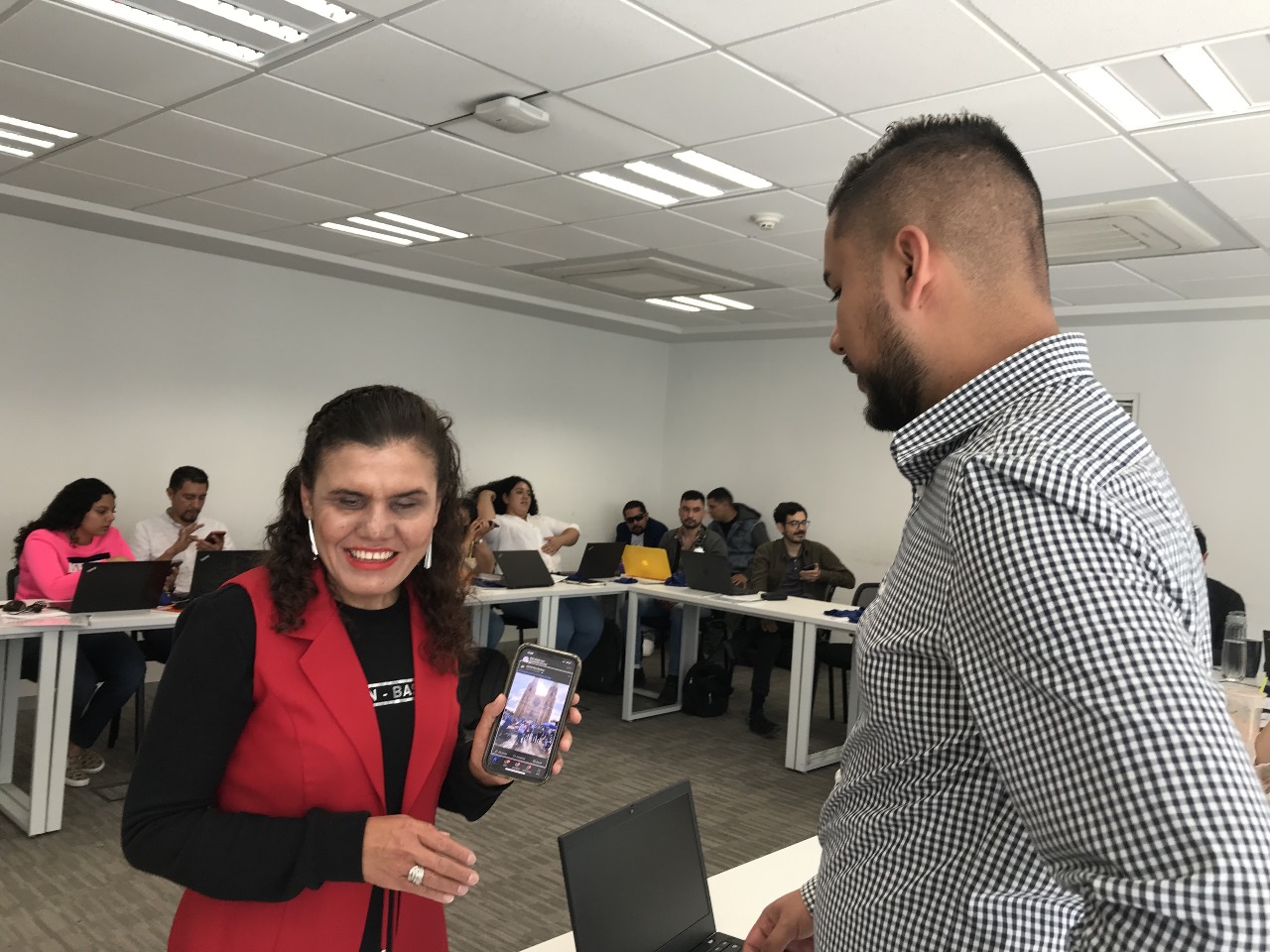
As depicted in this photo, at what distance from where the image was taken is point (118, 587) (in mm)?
4301

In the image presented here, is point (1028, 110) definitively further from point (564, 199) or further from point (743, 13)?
point (564, 199)

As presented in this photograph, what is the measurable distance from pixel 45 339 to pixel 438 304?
2.95 meters

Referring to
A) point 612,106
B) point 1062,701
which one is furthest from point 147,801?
point 612,106

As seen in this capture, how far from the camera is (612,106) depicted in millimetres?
3766

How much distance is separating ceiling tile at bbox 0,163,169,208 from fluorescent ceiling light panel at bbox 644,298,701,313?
359 centimetres

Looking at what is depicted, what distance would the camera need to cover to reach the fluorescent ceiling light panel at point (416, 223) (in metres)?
5.73

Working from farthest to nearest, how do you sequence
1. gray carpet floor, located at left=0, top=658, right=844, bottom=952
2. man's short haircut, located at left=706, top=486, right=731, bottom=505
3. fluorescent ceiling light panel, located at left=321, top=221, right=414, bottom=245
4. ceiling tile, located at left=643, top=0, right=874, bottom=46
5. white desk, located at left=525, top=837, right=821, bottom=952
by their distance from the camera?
man's short haircut, located at left=706, top=486, right=731, bottom=505, fluorescent ceiling light panel, located at left=321, top=221, right=414, bottom=245, gray carpet floor, located at left=0, top=658, right=844, bottom=952, ceiling tile, located at left=643, top=0, right=874, bottom=46, white desk, located at left=525, top=837, right=821, bottom=952

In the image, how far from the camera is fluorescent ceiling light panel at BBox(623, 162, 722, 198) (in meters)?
4.52

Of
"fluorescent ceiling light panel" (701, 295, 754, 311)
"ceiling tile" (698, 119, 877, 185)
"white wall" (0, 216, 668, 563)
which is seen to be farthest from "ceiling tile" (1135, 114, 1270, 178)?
"white wall" (0, 216, 668, 563)

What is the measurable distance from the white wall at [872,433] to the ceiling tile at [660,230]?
10.2ft

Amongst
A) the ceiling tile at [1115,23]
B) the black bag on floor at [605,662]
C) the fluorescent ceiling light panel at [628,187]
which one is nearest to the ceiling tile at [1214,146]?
the ceiling tile at [1115,23]

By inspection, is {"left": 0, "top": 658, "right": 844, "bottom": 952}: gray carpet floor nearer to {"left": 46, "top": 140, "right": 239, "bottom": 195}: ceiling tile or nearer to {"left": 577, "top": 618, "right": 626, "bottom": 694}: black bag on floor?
{"left": 577, "top": 618, "right": 626, "bottom": 694}: black bag on floor

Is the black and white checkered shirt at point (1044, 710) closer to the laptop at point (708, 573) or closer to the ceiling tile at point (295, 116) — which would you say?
the ceiling tile at point (295, 116)

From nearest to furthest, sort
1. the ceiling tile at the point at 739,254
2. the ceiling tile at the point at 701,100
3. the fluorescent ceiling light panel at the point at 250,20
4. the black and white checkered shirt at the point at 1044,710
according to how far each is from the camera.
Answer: the black and white checkered shirt at the point at 1044,710, the fluorescent ceiling light panel at the point at 250,20, the ceiling tile at the point at 701,100, the ceiling tile at the point at 739,254
